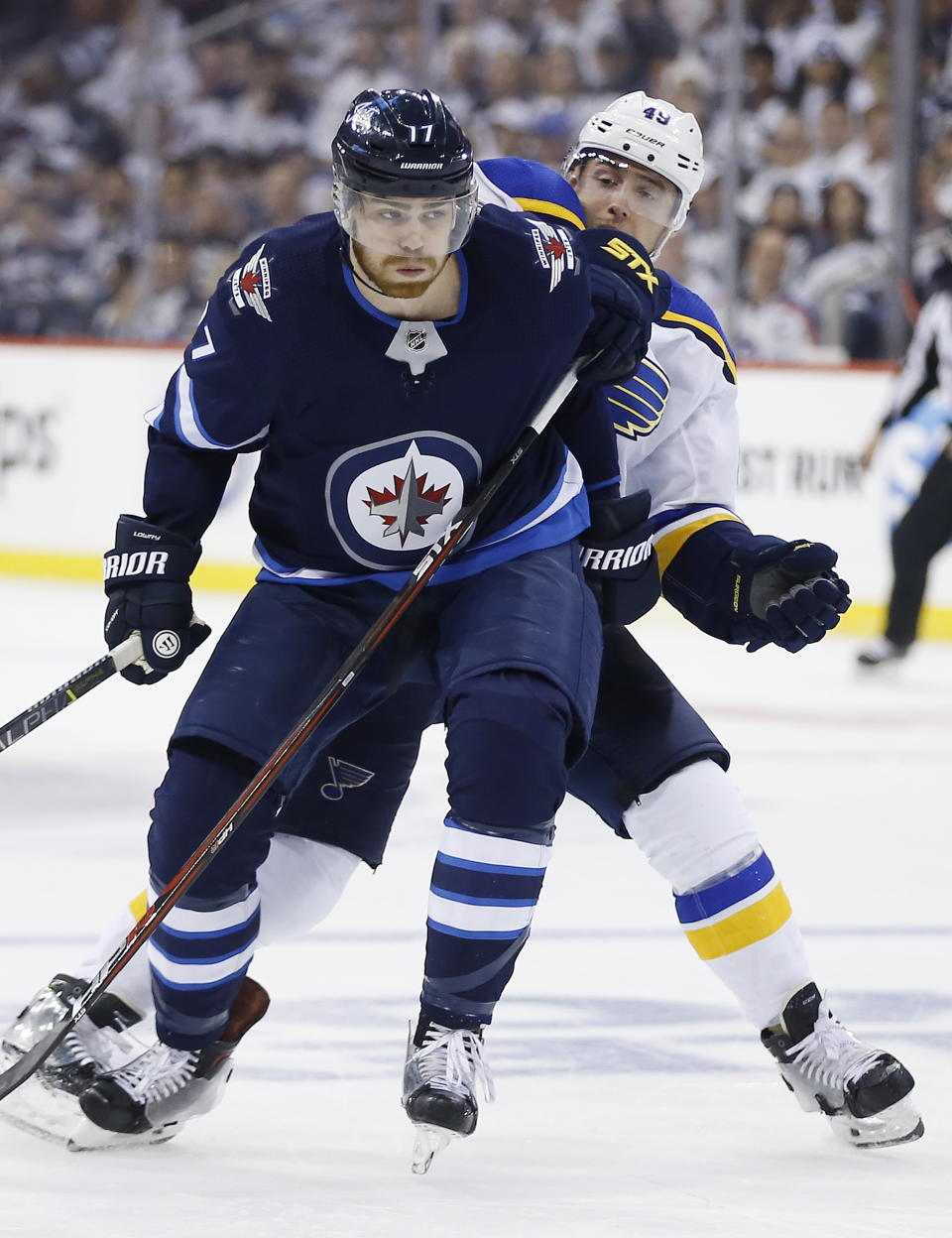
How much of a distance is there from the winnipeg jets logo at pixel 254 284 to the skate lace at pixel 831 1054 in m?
0.95

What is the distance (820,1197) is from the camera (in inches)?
86.5

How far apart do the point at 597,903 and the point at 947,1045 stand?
37.5 inches

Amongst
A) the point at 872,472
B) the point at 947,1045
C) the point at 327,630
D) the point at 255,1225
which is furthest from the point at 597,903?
the point at 872,472

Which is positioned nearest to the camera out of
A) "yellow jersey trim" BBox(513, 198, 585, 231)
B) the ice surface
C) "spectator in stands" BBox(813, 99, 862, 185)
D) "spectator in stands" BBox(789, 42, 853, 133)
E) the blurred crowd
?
the ice surface

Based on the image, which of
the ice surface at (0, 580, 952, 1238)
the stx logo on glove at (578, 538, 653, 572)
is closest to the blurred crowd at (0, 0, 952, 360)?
the ice surface at (0, 580, 952, 1238)

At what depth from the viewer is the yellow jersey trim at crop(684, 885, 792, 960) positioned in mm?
2463

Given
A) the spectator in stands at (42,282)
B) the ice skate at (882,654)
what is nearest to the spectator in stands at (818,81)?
the ice skate at (882,654)

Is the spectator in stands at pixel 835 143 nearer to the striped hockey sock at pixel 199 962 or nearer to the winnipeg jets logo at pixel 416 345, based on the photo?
the winnipeg jets logo at pixel 416 345

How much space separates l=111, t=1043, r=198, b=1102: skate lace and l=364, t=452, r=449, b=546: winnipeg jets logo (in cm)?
58

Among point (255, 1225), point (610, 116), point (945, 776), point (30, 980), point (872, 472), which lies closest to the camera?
Result: point (255, 1225)

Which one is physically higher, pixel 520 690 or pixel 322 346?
pixel 322 346

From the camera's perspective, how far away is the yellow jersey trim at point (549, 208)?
264cm

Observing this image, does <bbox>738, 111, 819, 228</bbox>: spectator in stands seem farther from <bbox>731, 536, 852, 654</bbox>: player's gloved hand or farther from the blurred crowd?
<bbox>731, 536, 852, 654</bbox>: player's gloved hand

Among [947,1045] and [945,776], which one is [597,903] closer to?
[947,1045]
